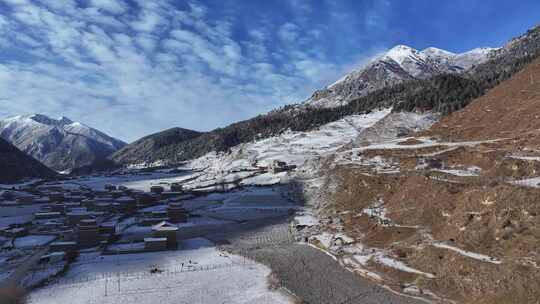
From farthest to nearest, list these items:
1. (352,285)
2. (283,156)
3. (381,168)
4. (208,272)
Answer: (283,156) < (381,168) < (208,272) < (352,285)

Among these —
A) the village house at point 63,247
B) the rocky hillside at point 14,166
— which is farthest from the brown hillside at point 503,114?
the rocky hillside at point 14,166

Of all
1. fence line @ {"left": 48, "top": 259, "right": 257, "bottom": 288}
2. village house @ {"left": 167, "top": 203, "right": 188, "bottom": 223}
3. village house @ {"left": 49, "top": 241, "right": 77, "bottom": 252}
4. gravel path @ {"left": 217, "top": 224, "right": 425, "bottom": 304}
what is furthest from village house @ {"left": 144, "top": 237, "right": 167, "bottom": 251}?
village house @ {"left": 167, "top": 203, "right": 188, "bottom": 223}

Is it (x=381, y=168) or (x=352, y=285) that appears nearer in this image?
(x=352, y=285)

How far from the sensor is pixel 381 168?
6694 cm

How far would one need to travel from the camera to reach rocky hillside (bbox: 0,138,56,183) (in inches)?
6304

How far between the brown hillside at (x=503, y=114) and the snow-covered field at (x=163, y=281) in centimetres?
4812

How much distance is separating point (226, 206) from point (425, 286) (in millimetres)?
47493

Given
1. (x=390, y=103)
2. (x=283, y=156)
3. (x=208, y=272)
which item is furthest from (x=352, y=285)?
(x=390, y=103)

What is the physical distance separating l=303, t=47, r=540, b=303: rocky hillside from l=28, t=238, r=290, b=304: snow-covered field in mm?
9900

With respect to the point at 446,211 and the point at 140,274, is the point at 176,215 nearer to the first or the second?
the point at 140,274

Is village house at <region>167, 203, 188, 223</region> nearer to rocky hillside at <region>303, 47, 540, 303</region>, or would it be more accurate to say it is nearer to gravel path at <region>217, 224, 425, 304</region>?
gravel path at <region>217, 224, 425, 304</region>

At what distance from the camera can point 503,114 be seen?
261 ft

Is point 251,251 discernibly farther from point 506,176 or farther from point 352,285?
point 506,176

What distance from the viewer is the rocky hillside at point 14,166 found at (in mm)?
160125
